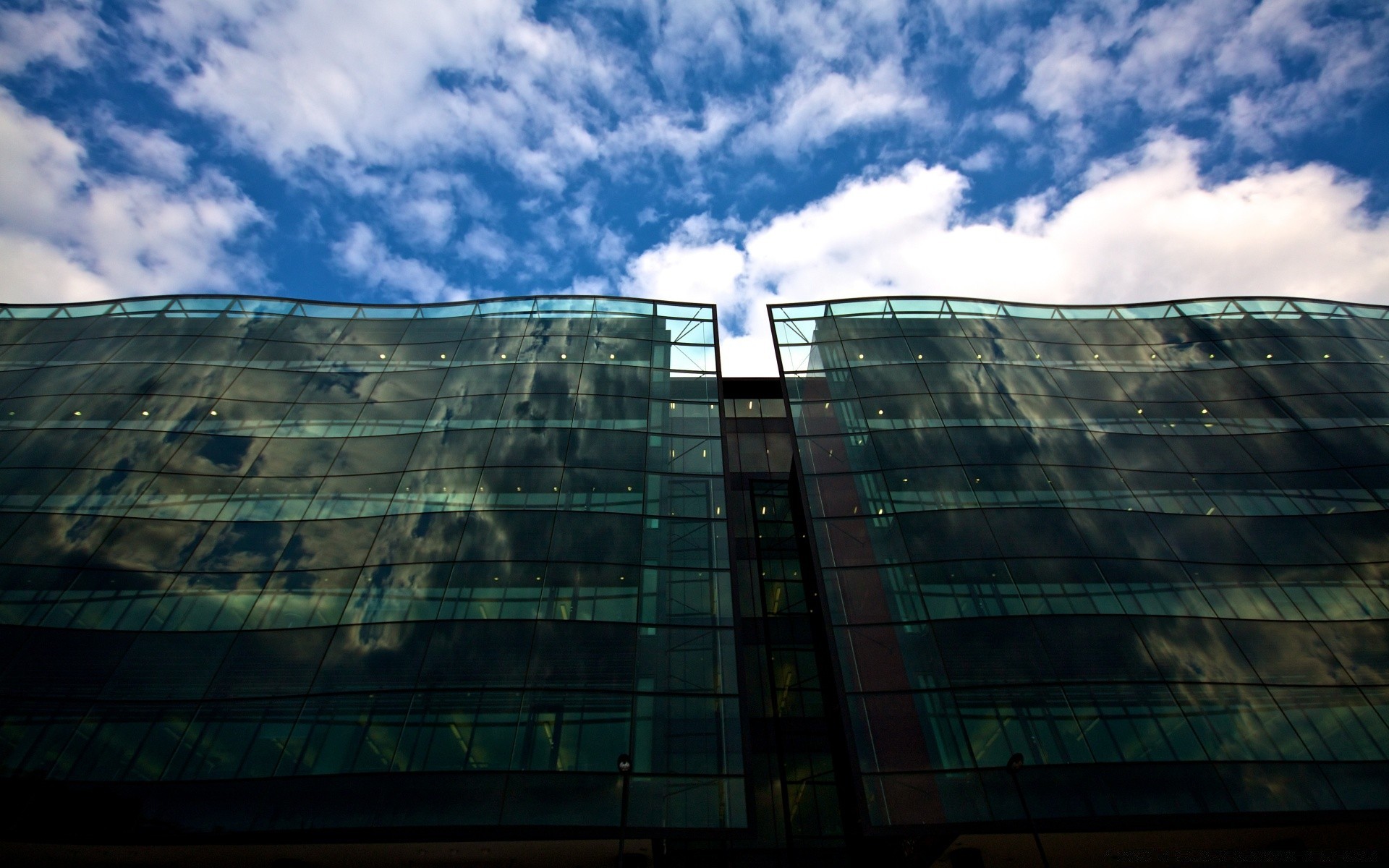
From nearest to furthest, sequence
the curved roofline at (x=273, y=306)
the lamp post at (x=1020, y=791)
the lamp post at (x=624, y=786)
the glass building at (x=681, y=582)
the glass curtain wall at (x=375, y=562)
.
Answer: the lamp post at (x=624, y=786) < the lamp post at (x=1020, y=791) < the glass building at (x=681, y=582) < the glass curtain wall at (x=375, y=562) < the curved roofline at (x=273, y=306)

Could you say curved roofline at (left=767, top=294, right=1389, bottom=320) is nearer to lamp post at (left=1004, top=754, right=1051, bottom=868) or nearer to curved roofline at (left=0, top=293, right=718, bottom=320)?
curved roofline at (left=0, top=293, right=718, bottom=320)

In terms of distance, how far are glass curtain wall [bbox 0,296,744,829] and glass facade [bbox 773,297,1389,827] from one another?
4393 mm

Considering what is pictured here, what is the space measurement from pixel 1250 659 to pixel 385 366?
29276mm

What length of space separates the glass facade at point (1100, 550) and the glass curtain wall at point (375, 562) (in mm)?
4393

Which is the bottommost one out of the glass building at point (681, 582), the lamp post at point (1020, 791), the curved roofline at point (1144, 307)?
the lamp post at point (1020, 791)

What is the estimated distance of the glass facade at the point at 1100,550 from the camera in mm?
15164

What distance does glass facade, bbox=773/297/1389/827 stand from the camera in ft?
49.8

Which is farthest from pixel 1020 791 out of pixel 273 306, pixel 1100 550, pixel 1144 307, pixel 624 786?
pixel 273 306

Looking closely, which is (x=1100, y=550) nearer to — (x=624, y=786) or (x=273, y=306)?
(x=624, y=786)

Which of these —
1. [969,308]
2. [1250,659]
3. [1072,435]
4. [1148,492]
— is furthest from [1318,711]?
[969,308]

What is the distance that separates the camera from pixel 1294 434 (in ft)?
75.0

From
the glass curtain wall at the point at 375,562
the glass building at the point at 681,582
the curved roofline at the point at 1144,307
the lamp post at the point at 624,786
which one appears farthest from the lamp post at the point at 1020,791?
the curved roofline at the point at 1144,307

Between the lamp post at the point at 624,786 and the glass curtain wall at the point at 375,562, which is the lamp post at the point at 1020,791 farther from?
the lamp post at the point at 624,786

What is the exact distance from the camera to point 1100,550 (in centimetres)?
1911
